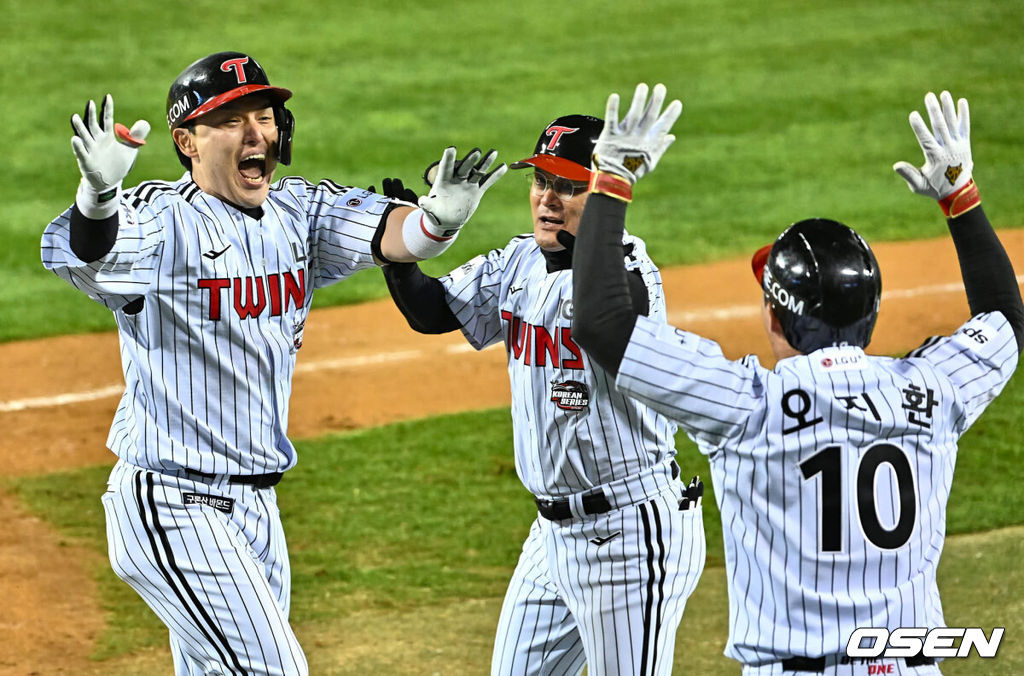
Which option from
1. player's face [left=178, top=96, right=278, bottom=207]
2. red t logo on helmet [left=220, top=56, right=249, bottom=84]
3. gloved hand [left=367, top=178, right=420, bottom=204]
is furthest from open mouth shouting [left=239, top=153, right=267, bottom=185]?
gloved hand [left=367, top=178, right=420, bottom=204]

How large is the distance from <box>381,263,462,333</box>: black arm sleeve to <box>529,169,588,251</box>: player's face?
15.7 inches

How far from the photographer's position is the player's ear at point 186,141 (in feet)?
14.3

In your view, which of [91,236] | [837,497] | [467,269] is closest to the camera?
[837,497]

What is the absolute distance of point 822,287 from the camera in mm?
3125

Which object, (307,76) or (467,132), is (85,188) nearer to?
(467,132)

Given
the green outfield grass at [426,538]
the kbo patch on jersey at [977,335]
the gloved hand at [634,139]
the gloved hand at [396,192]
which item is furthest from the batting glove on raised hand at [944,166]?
the green outfield grass at [426,538]

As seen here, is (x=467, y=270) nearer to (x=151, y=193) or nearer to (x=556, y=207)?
(x=556, y=207)

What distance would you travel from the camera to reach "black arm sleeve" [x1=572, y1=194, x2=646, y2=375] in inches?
122

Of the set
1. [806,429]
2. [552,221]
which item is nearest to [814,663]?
[806,429]

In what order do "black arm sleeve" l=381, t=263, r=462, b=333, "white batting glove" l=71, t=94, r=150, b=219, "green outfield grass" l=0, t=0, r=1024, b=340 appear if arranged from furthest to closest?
"green outfield grass" l=0, t=0, r=1024, b=340 < "black arm sleeve" l=381, t=263, r=462, b=333 < "white batting glove" l=71, t=94, r=150, b=219

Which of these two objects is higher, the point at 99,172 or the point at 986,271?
the point at 99,172

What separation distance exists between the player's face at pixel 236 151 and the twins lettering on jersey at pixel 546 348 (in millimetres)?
910

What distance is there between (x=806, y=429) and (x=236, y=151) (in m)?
2.08

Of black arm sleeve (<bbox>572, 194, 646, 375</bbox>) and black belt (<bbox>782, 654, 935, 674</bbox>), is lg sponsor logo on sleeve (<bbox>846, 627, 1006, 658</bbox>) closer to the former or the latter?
black belt (<bbox>782, 654, 935, 674</bbox>)
